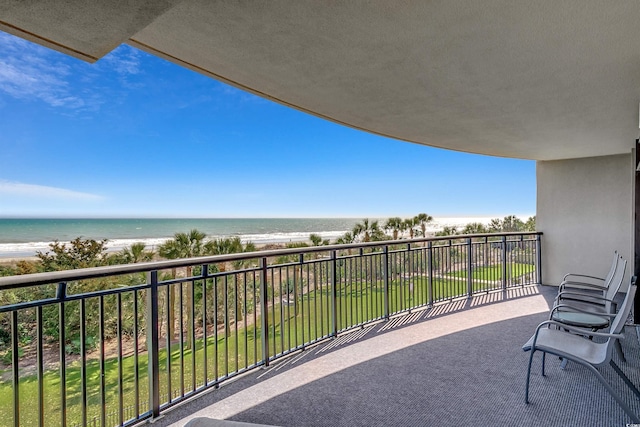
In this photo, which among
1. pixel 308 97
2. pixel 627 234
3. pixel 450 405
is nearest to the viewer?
pixel 450 405

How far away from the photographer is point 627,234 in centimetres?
565

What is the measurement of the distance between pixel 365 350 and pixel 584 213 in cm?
510

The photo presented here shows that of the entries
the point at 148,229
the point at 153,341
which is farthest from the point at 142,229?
the point at 153,341

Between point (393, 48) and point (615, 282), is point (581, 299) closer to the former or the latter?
point (615, 282)

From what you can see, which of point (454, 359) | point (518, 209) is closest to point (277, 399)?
point (454, 359)

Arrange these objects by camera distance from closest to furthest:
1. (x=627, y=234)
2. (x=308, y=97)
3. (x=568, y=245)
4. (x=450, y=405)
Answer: (x=450, y=405) < (x=308, y=97) < (x=627, y=234) < (x=568, y=245)

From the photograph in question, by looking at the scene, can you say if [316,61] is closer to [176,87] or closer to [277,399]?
[277,399]

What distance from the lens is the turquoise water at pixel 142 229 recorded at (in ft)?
88.1

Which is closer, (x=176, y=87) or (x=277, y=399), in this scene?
(x=277, y=399)

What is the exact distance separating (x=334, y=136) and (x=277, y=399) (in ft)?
102

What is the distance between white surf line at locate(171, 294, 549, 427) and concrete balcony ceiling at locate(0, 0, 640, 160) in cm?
230

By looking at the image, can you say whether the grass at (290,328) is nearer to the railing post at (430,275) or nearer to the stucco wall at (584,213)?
the railing post at (430,275)

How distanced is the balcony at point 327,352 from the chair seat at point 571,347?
35 cm

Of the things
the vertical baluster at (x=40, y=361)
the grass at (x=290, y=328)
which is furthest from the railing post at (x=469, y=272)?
the vertical baluster at (x=40, y=361)
